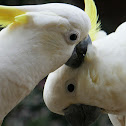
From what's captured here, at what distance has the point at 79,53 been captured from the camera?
0.97m

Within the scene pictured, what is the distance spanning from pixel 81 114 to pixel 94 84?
0.19m

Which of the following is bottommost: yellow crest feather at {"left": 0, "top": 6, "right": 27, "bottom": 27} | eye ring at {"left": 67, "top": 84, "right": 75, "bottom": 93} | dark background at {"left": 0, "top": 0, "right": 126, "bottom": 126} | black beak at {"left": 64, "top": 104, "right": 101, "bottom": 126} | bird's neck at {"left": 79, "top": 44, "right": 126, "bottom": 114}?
dark background at {"left": 0, "top": 0, "right": 126, "bottom": 126}

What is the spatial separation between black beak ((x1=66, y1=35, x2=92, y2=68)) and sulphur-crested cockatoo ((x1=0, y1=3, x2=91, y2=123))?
3.5 inches

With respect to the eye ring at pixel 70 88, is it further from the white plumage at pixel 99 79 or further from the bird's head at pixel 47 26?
the bird's head at pixel 47 26

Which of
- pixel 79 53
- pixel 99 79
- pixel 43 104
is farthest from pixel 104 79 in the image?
pixel 43 104

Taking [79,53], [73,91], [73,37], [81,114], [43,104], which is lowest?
[43,104]

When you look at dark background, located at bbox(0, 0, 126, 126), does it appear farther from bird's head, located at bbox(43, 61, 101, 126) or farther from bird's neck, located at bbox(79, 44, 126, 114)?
bird's neck, located at bbox(79, 44, 126, 114)

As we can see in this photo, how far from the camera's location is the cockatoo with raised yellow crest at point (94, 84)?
1.00 m

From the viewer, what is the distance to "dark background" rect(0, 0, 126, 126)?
7.07ft

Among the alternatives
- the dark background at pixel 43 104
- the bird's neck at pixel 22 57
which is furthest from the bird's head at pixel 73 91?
the dark background at pixel 43 104

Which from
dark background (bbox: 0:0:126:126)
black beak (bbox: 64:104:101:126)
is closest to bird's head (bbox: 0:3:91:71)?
black beak (bbox: 64:104:101:126)

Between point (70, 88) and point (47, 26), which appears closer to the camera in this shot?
point (47, 26)

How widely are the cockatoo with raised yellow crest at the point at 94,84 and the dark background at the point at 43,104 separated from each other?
41.7 inches

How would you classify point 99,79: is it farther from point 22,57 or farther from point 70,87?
point 22,57
